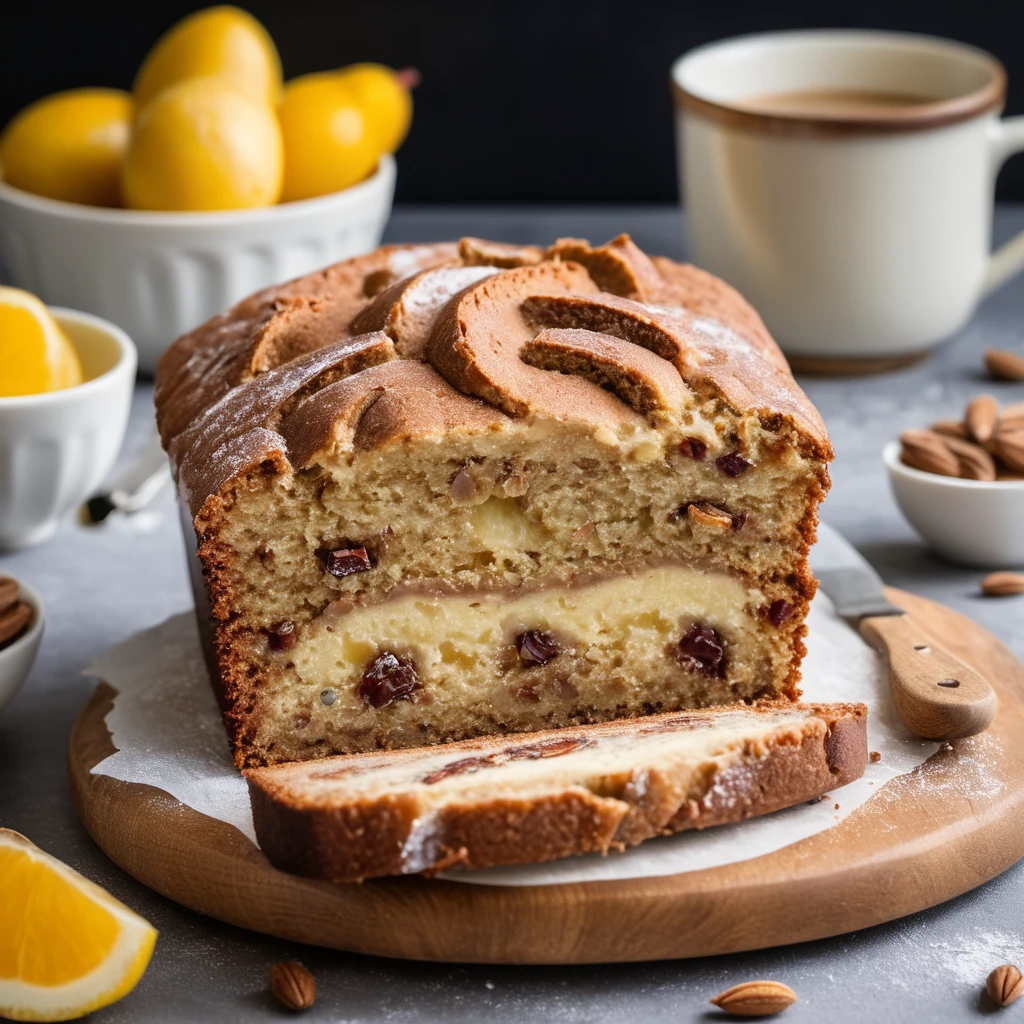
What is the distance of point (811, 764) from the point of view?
2.79 metres

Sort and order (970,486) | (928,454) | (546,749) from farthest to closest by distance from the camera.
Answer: (928,454)
(970,486)
(546,749)

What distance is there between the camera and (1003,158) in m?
5.14

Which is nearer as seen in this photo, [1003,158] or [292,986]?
[292,986]

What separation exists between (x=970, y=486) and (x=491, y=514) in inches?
60.1

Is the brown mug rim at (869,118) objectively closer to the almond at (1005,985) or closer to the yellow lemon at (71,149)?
the yellow lemon at (71,149)

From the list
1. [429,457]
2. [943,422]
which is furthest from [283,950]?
[943,422]

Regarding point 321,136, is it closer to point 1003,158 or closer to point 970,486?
point 1003,158

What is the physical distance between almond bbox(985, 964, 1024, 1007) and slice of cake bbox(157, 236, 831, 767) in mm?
→ 882

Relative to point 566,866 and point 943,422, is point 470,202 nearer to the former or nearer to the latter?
point 943,422

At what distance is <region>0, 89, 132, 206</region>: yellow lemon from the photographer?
5.07 metres

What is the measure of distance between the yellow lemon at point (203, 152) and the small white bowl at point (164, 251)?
65 mm

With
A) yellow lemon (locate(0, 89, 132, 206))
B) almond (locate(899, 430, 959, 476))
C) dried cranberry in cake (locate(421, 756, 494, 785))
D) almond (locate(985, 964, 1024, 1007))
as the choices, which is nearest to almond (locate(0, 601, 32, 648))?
dried cranberry in cake (locate(421, 756, 494, 785))

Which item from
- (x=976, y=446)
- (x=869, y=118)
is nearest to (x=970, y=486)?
(x=976, y=446)

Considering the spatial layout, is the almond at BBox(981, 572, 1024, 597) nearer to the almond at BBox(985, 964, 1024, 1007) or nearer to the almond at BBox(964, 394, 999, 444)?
the almond at BBox(964, 394, 999, 444)
